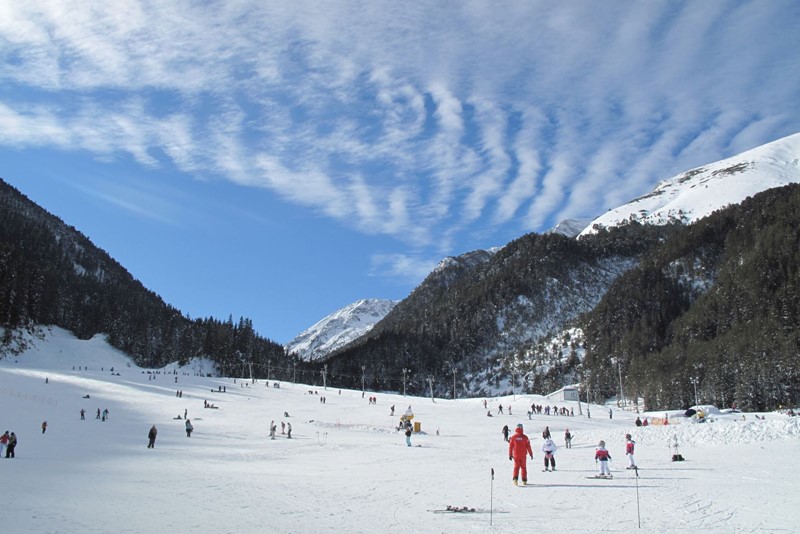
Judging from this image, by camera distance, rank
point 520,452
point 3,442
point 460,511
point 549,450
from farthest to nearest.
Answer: point 3,442 → point 549,450 → point 520,452 → point 460,511

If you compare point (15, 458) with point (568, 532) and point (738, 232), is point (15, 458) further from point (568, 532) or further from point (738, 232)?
point (738, 232)

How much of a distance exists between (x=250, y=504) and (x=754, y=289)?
147109 millimetres

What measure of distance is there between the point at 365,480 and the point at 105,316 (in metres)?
155

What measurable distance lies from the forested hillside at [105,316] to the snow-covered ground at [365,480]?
306ft

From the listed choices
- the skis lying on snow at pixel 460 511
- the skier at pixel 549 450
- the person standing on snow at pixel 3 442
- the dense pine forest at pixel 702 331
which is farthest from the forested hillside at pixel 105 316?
the skis lying on snow at pixel 460 511

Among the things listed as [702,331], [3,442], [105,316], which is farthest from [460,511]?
[105,316]

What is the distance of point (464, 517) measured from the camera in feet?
39.2

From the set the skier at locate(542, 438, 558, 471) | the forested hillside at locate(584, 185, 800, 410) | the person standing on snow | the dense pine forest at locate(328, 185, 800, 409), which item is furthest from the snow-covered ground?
the dense pine forest at locate(328, 185, 800, 409)

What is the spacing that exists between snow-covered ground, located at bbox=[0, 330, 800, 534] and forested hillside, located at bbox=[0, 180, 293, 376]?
9334 cm

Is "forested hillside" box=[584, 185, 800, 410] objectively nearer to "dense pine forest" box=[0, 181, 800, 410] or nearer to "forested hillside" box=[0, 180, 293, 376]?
"dense pine forest" box=[0, 181, 800, 410]

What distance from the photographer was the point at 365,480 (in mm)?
18000

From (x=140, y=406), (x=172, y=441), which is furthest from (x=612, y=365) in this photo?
(x=172, y=441)

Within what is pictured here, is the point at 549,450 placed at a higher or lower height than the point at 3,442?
higher

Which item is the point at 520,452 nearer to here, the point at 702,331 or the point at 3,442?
the point at 3,442
